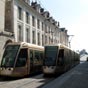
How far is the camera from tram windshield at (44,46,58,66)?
2366cm

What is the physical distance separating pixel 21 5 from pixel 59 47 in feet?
52.6

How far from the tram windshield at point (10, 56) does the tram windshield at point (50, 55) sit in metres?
2.87

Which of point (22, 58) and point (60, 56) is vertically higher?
point (60, 56)

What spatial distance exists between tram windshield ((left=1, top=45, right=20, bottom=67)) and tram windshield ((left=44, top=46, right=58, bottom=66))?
2.87 meters

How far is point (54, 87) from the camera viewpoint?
16141 millimetres

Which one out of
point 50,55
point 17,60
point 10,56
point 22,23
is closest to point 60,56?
point 50,55

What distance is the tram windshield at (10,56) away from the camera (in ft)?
71.5

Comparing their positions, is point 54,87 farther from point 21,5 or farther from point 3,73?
point 21,5

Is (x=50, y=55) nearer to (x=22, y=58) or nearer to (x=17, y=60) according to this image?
(x=22, y=58)

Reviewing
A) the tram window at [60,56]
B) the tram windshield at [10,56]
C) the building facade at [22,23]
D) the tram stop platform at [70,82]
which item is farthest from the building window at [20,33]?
the tram stop platform at [70,82]

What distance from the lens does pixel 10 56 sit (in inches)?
870

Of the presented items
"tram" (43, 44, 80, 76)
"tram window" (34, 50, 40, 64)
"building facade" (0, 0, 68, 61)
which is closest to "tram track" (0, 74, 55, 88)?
"tram" (43, 44, 80, 76)

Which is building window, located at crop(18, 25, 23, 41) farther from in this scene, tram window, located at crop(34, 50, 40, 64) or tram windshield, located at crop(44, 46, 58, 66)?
tram windshield, located at crop(44, 46, 58, 66)

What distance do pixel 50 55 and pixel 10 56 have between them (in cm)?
366
